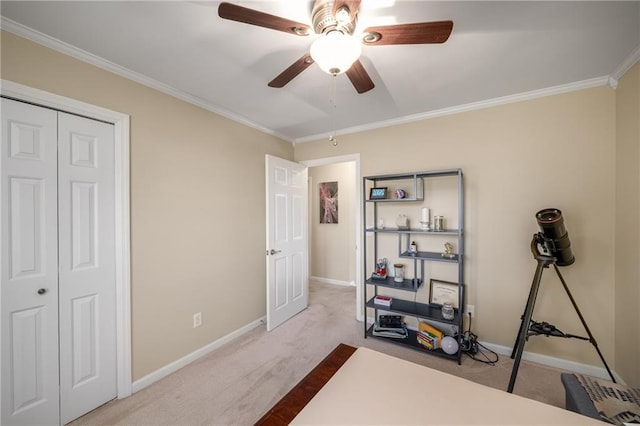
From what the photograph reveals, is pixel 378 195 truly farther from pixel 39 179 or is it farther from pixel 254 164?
pixel 39 179

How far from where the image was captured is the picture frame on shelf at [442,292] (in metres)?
2.52

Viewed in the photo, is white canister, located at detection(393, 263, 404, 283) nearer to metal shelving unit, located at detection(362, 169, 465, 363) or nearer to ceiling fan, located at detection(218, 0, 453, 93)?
metal shelving unit, located at detection(362, 169, 465, 363)

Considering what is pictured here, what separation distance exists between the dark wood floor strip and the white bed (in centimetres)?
3

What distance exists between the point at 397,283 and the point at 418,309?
33 centimetres

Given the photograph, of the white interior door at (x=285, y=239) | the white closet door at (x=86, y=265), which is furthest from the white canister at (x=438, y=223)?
the white closet door at (x=86, y=265)

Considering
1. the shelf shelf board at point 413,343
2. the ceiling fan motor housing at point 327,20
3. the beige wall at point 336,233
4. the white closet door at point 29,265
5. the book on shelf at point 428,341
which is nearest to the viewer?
the ceiling fan motor housing at point 327,20

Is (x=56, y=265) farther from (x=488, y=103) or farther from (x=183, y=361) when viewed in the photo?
(x=488, y=103)

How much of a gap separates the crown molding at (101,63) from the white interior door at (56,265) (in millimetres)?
409

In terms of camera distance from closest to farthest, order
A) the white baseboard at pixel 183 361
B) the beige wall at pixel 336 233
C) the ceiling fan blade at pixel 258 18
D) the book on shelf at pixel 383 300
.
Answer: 1. the ceiling fan blade at pixel 258 18
2. the white baseboard at pixel 183 361
3. the book on shelf at pixel 383 300
4. the beige wall at pixel 336 233

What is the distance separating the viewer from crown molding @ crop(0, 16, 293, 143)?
4.66ft

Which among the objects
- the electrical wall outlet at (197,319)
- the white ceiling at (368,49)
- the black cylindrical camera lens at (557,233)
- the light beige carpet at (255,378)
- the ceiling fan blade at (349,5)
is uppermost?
the white ceiling at (368,49)

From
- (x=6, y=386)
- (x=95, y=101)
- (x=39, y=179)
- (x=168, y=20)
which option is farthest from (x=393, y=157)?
(x=6, y=386)

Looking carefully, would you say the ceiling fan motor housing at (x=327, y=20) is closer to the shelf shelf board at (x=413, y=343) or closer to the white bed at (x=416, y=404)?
the white bed at (x=416, y=404)

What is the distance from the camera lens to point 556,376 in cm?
204
